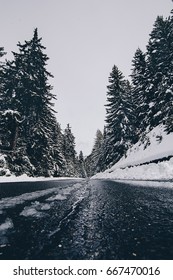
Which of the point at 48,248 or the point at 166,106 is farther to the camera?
the point at 166,106

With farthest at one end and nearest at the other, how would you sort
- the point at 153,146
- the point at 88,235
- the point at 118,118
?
the point at 118,118
the point at 153,146
the point at 88,235

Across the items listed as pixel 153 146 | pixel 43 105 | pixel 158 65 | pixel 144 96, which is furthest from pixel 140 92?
pixel 43 105

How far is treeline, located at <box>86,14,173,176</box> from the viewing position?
26.4 meters

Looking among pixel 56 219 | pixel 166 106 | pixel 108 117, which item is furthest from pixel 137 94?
pixel 56 219

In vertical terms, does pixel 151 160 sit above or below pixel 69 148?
below

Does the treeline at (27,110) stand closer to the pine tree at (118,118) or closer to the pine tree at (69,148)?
the pine tree at (118,118)

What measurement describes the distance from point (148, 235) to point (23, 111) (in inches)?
1006

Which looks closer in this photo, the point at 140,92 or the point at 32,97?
the point at 32,97

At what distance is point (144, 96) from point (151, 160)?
1642cm

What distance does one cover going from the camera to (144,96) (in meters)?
32.8

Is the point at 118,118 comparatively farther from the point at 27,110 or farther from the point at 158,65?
the point at 27,110

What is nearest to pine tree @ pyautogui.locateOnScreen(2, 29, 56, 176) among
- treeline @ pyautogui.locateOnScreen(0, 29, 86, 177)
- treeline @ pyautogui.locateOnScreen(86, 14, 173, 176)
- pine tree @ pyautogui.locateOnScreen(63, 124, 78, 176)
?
treeline @ pyautogui.locateOnScreen(0, 29, 86, 177)

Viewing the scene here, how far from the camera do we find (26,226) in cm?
321
